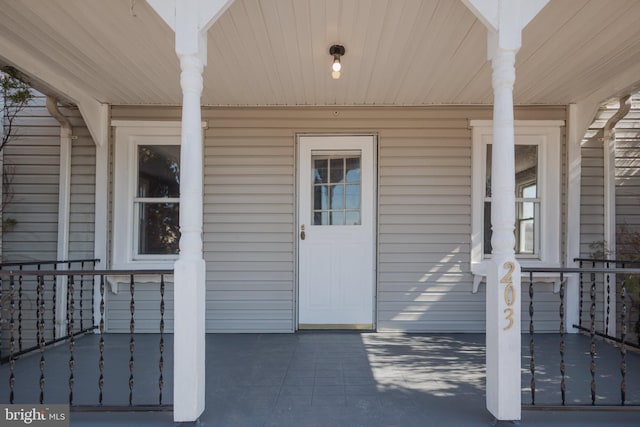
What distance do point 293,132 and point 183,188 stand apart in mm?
2175

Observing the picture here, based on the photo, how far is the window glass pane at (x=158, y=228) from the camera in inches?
172

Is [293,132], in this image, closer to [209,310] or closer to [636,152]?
[209,310]

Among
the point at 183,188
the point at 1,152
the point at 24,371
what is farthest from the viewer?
the point at 1,152

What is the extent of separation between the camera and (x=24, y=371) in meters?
3.13

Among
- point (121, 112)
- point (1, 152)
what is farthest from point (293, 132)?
point (1, 152)

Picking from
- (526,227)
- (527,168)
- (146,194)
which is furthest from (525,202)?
(146,194)

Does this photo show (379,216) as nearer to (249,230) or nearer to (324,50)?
(249,230)

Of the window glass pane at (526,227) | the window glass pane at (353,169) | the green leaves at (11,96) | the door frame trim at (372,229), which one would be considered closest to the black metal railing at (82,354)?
the door frame trim at (372,229)

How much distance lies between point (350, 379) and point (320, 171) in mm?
2193

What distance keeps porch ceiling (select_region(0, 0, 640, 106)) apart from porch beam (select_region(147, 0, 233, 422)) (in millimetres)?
331

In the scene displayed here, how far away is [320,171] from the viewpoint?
4336 mm

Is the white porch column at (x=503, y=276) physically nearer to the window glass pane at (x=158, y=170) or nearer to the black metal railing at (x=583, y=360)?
the black metal railing at (x=583, y=360)

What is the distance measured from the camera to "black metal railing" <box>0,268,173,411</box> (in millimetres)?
2328

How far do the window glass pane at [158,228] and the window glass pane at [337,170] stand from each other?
68.3 inches
